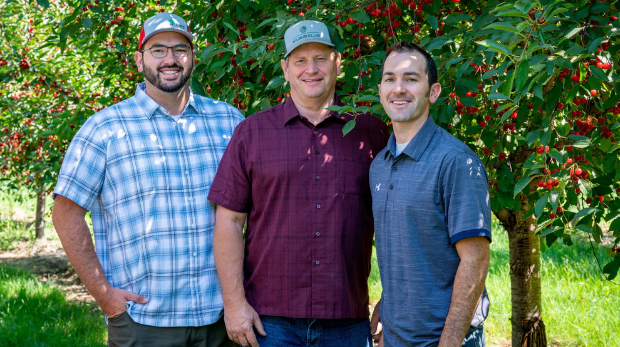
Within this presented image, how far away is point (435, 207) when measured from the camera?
6.21 feet

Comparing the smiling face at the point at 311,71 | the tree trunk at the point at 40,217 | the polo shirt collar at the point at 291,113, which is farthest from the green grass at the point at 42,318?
the smiling face at the point at 311,71

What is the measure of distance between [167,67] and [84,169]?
1.86ft

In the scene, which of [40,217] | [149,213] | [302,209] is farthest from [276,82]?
[40,217]

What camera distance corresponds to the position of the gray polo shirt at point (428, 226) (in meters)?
1.85

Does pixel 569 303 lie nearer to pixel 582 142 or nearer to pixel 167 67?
pixel 582 142

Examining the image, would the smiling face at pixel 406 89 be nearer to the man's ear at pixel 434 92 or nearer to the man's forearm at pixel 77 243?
the man's ear at pixel 434 92

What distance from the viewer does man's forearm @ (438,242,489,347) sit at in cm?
184

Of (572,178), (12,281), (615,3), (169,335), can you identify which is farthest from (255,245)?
(12,281)

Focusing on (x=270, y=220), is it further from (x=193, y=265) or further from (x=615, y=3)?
(x=615, y=3)

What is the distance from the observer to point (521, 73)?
172cm

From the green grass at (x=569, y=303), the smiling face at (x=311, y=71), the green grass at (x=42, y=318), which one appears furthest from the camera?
the green grass at (x=42, y=318)

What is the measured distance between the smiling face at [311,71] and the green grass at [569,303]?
7.83 ft

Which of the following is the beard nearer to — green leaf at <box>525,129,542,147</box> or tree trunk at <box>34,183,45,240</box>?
green leaf at <box>525,129,542,147</box>

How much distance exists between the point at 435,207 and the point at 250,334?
90cm
